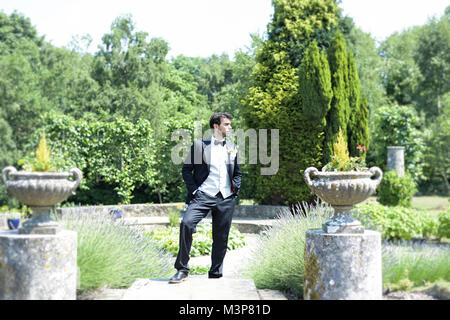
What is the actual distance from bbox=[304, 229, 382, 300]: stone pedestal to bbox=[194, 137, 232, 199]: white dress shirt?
53.4 inches

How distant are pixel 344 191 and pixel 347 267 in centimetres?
65

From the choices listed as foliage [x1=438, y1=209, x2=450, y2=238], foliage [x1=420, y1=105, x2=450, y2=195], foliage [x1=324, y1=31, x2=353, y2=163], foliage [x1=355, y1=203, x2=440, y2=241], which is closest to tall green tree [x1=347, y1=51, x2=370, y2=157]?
foliage [x1=324, y1=31, x2=353, y2=163]

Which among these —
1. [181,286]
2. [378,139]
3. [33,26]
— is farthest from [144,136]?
[33,26]

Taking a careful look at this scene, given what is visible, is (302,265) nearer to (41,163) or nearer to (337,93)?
(41,163)

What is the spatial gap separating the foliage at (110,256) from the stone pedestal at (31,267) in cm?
56

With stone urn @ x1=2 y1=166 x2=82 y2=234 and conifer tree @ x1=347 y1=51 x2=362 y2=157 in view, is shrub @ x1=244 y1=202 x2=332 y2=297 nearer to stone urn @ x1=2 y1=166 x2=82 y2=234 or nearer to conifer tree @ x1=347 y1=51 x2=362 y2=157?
stone urn @ x1=2 y1=166 x2=82 y2=234

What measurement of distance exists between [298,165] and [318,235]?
10.5m

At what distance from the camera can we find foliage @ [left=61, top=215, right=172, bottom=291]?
169 inches

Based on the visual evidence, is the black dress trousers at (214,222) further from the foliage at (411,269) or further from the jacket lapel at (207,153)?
the foliage at (411,269)

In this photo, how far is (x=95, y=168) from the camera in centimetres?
1678

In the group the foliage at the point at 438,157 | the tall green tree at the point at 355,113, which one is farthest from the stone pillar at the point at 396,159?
the foliage at the point at 438,157

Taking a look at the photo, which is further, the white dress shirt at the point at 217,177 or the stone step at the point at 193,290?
the white dress shirt at the point at 217,177

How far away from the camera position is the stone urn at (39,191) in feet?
12.1
